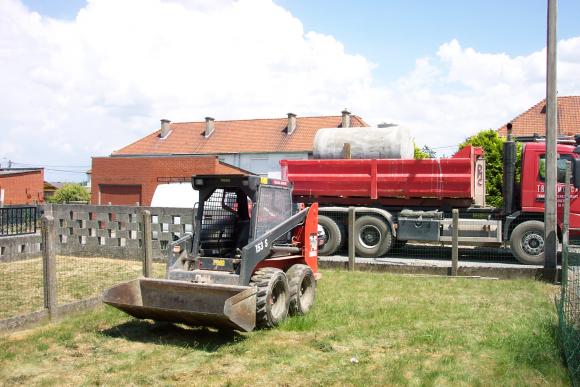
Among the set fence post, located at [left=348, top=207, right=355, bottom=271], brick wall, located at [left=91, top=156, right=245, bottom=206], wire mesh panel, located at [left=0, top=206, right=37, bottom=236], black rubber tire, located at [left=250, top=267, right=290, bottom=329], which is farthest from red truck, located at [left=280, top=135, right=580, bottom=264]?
brick wall, located at [left=91, top=156, right=245, bottom=206]

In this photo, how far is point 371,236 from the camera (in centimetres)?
1433

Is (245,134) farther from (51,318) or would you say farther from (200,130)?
(51,318)

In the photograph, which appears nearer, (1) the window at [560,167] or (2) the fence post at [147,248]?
(2) the fence post at [147,248]

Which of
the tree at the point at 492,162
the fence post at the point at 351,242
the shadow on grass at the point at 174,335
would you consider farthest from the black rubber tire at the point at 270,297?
the tree at the point at 492,162

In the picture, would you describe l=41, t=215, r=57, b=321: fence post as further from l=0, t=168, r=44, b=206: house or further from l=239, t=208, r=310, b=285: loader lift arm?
l=0, t=168, r=44, b=206: house

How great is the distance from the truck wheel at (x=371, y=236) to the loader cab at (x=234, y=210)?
5760 millimetres

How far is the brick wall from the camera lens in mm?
36844

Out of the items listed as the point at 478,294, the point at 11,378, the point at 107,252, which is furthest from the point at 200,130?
the point at 11,378

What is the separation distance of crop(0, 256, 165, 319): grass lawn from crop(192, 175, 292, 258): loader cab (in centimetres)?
243

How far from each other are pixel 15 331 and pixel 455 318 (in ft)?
18.7

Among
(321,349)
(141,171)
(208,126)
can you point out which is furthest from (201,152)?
(321,349)

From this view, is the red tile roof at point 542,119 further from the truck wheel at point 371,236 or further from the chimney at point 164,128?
the chimney at point 164,128

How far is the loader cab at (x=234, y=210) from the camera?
306 inches

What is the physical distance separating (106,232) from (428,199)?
758 centimetres
